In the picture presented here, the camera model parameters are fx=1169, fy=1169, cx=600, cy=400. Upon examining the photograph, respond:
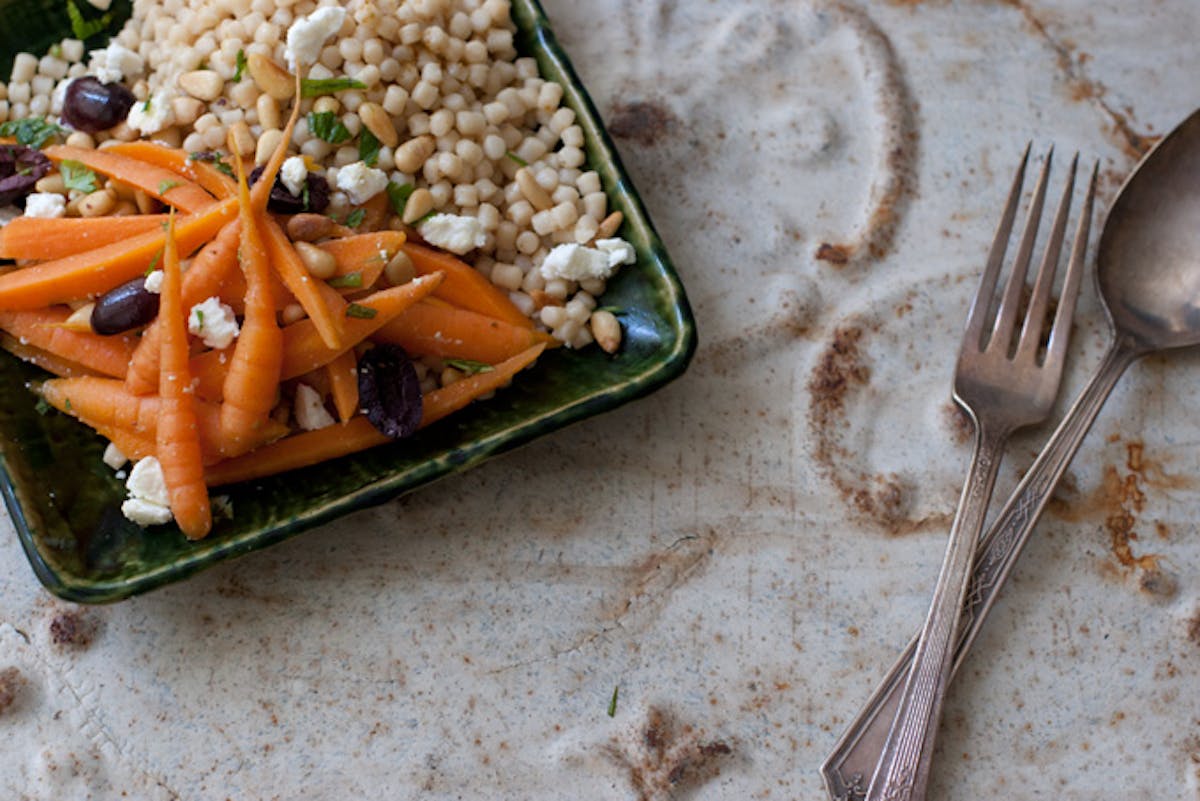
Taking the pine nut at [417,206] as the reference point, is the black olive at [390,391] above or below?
below

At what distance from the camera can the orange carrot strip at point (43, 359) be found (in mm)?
1852

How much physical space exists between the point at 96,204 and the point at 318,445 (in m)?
0.54

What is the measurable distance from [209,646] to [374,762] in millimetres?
335

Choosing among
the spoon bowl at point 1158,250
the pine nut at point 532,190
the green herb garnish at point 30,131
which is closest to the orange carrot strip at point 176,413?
the green herb garnish at point 30,131

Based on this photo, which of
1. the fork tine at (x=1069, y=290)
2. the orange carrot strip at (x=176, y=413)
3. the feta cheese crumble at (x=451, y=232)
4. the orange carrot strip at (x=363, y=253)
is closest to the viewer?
the orange carrot strip at (x=176, y=413)

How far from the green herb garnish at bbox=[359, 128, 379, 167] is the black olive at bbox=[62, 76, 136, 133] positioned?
0.41m

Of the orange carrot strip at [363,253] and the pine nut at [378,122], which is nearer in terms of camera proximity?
the orange carrot strip at [363,253]

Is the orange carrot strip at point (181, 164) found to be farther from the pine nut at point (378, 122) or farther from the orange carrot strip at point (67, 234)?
the pine nut at point (378, 122)

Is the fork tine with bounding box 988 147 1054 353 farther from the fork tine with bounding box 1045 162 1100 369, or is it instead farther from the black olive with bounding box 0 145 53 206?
the black olive with bounding box 0 145 53 206

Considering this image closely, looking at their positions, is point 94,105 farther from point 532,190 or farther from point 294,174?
point 532,190

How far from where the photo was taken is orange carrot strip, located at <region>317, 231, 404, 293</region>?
70.5 inches

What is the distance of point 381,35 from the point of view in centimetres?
195

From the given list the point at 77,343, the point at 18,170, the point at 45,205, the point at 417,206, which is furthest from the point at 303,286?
the point at 18,170

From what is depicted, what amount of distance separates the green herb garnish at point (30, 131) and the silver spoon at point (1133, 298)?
68.5 inches
